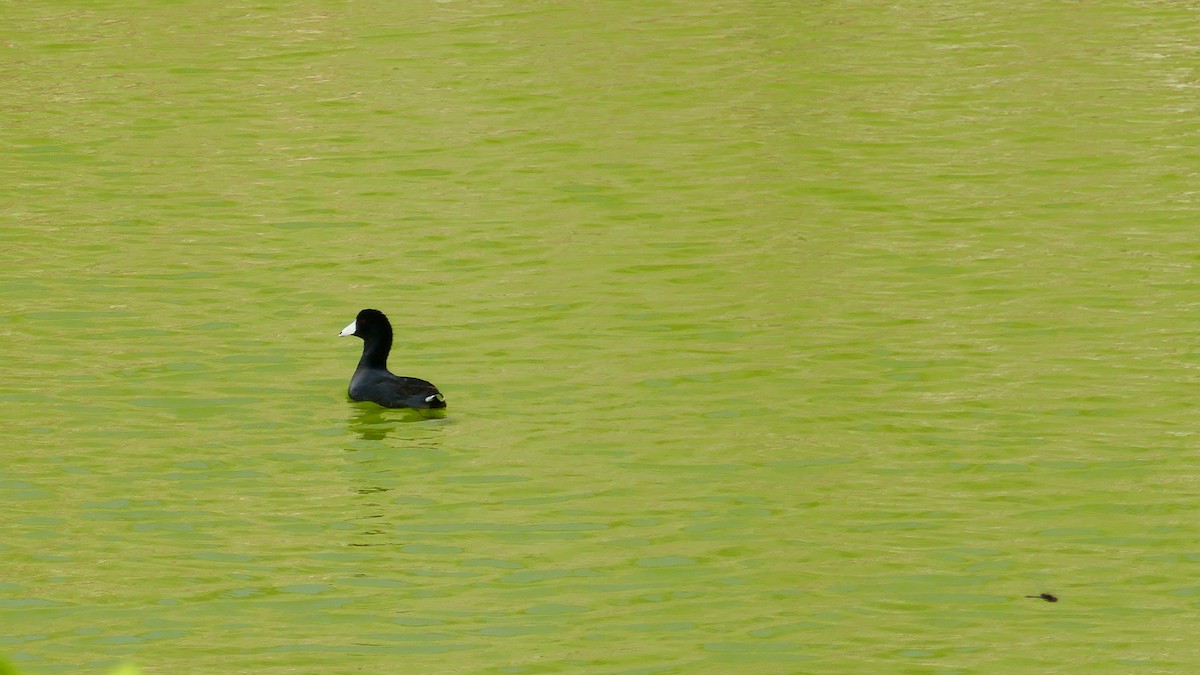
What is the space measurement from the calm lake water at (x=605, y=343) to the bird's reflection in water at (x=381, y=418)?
0.05 meters

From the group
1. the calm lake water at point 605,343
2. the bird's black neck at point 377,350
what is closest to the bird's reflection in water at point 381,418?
the calm lake water at point 605,343

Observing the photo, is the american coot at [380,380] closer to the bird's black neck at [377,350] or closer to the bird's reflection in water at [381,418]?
the bird's black neck at [377,350]

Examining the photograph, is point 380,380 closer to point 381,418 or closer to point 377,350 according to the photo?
point 381,418

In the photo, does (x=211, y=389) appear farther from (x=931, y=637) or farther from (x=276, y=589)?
(x=931, y=637)

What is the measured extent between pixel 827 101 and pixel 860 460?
1413cm

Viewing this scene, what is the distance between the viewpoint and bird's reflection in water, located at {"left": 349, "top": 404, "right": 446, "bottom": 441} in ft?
54.9

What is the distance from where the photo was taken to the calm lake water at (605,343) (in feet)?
42.5

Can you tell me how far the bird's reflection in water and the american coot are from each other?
0.11 metres

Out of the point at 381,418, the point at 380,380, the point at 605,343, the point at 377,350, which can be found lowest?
the point at 605,343

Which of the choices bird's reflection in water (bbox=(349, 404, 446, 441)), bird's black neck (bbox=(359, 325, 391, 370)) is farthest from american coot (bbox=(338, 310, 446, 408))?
bird's reflection in water (bbox=(349, 404, 446, 441))

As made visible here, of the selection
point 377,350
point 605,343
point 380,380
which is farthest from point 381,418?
point 605,343

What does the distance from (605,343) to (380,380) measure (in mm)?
2783

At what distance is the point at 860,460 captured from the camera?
15.8 meters

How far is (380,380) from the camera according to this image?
17.2 metres
